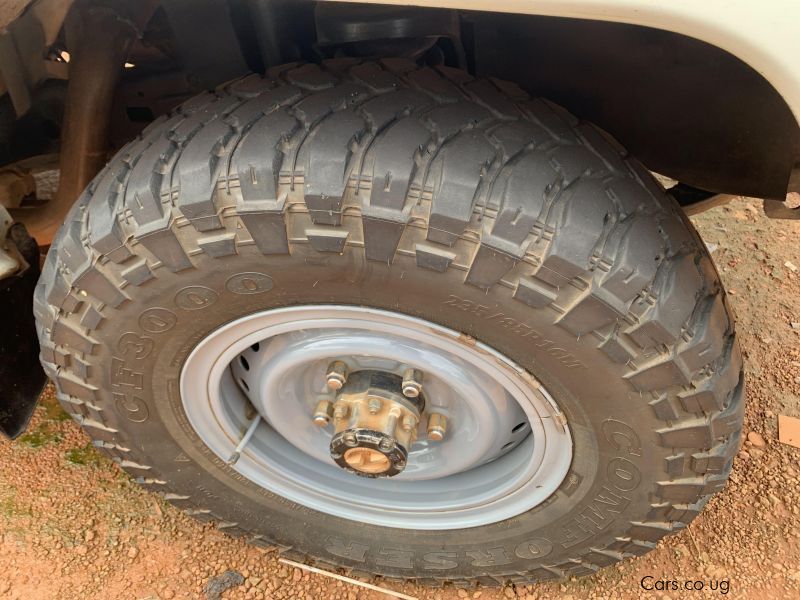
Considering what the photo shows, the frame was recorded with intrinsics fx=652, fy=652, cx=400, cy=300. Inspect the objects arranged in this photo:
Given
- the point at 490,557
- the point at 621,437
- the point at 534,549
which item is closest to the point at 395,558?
the point at 490,557

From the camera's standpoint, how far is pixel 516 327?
117cm

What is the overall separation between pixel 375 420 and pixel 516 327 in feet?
1.51

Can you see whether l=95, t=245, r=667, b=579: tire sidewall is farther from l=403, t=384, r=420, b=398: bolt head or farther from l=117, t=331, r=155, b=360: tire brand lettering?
l=403, t=384, r=420, b=398: bolt head

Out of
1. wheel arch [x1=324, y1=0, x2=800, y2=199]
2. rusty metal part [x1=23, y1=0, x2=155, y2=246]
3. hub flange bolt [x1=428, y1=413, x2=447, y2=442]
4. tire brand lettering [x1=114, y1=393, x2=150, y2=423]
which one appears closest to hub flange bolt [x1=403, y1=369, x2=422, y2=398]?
hub flange bolt [x1=428, y1=413, x2=447, y2=442]

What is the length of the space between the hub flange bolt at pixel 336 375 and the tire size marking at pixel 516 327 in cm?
41

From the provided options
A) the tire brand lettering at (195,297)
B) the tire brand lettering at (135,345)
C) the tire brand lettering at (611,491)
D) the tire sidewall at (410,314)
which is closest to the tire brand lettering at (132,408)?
the tire sidewall at (410,314)

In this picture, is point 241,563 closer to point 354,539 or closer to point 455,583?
point 354,539

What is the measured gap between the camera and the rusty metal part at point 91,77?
151 cm

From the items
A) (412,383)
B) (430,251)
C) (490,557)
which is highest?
(430,251)

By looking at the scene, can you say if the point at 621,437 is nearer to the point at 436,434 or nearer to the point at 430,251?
the point at 436,434

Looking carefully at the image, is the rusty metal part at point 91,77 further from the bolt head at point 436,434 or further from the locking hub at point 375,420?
the bolt head at point 436,434

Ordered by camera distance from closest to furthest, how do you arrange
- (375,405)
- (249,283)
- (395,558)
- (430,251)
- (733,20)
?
(733,20)
(430,251)
(249,283)
(375,405)
(395,558)

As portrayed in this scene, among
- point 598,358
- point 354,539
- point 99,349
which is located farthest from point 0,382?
point 598,358

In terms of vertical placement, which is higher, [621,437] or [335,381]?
[621,437]
